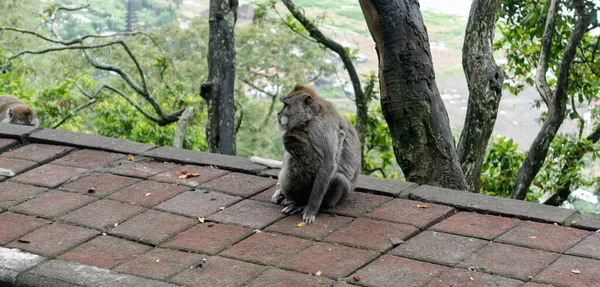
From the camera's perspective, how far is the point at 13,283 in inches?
179

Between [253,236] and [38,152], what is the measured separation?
3.01 meters

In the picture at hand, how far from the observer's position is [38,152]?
23.8 ft

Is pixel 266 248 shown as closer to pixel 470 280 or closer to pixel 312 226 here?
pixel 312 226

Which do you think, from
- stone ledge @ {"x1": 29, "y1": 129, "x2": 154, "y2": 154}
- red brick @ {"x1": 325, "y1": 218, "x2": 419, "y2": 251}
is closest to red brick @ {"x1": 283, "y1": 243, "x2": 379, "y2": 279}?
red brick @ {"x1": 325, "y1": 218, "x2": 419, "y2": 251}

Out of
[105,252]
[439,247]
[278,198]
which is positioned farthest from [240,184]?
[439,247]

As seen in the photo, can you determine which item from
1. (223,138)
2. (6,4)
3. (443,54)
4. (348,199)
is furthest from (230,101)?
(6,4)

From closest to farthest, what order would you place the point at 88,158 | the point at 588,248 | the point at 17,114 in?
the point at 588,248 → the point at 88,158 → the point at 17,114

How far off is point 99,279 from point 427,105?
11.2 ft

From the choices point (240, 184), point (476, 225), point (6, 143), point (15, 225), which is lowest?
point (15, 225)

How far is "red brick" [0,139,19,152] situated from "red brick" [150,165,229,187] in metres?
1.85

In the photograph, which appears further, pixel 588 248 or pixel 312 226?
pixel 312 226

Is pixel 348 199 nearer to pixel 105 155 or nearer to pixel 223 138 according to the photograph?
pixel 105 155

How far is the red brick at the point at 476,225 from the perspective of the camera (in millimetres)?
5207

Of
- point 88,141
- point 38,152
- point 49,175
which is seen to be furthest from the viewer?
point 88,141
